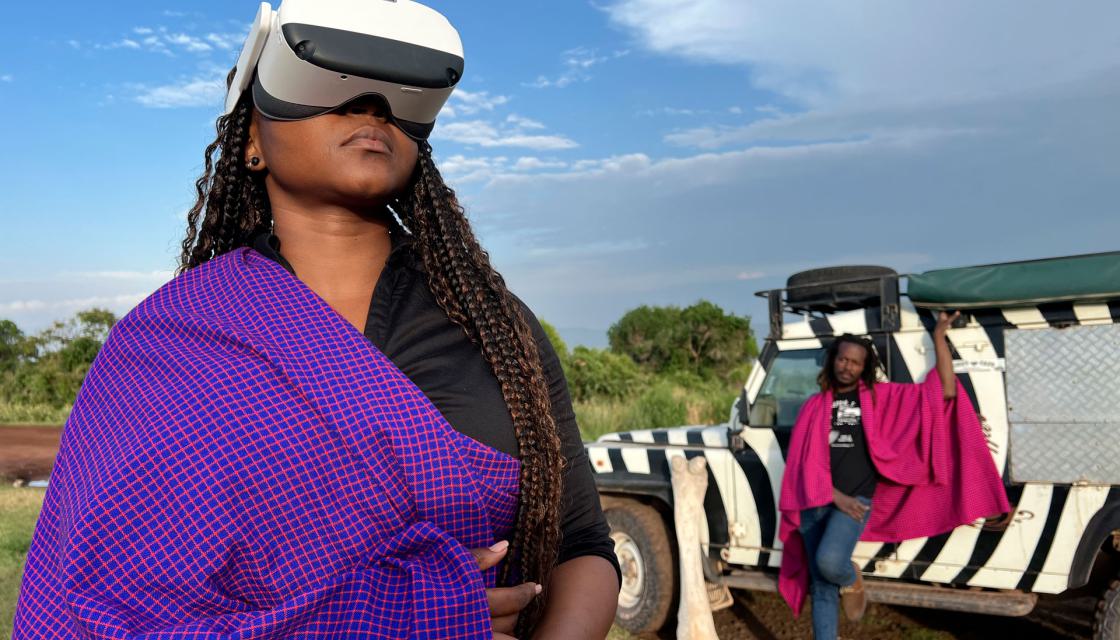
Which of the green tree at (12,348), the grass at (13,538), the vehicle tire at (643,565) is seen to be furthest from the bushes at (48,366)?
the vehicle tire at (643,565)

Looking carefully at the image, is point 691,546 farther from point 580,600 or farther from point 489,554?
point 489,554

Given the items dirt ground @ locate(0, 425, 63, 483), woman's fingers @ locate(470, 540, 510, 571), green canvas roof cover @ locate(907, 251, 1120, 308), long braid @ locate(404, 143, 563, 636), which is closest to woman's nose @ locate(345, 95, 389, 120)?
long braid @ locate(404, 143, 563, 636)

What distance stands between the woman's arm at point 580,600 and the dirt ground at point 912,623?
16.8 feet

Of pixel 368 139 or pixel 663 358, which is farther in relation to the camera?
pixel 663 358

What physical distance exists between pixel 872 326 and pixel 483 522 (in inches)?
170

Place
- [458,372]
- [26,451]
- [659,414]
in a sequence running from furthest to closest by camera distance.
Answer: [26,451] → [659,414] → [458,372]

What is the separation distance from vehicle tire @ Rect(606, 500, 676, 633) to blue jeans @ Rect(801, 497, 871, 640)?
1.23 metres

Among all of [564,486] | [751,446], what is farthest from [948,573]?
[564,486]

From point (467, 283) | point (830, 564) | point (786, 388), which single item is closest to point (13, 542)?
point (786, 388)

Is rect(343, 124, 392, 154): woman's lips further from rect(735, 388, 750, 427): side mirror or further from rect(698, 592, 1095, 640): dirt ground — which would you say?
rect(698, 592, 1095, 640): dirt ground

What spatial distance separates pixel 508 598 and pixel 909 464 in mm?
4217

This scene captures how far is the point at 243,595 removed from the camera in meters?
1.36

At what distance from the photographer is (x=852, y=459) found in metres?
5.21

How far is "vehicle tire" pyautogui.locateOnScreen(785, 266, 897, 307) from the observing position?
5.42 meters
